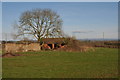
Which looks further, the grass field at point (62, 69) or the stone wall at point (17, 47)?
the stone wall at point (17, 47)

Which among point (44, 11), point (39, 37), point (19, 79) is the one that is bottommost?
point (19, 79)

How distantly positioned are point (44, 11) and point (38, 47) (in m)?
12.0

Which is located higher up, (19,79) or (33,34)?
(33,34)

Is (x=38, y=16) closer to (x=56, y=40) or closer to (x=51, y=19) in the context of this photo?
(x=51, y=19)

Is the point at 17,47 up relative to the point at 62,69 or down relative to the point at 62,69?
up

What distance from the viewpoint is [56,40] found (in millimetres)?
42938

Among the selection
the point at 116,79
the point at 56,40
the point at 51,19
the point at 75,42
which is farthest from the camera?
the point at 51,19

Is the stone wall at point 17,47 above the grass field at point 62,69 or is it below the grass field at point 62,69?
above

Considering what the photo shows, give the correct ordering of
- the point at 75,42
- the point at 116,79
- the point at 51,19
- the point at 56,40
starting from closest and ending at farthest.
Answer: the point at 116,79
the point at 75,42
the point at 56,40
the point at 51,19

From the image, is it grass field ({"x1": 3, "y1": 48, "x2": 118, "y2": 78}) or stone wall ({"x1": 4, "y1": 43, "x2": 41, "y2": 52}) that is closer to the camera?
grass field ({"x1": 3, "y1": 48, "x2": 118, "y2": 78})

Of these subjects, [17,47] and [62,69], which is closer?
[62,69]

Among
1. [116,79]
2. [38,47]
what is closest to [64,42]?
[38,47]

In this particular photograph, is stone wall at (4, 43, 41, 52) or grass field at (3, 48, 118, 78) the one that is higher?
stone wall at (4, 43, 41, 52)

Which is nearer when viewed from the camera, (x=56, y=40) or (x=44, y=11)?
(x=56, y=40)
